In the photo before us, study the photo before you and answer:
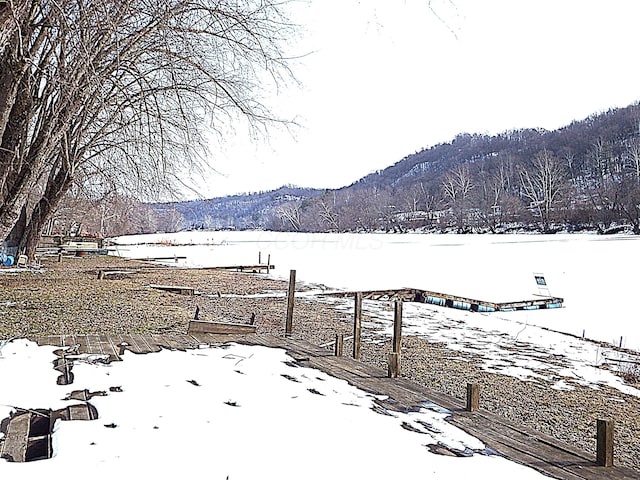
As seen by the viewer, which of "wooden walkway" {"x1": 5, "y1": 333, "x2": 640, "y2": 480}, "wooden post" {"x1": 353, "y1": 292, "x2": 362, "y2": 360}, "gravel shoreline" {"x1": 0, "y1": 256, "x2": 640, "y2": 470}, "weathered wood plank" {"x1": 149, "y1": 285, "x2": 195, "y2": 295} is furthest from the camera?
"weathered wood plank" {"x1": 149, "y1": 285, "x2": 195, "y2": 295}

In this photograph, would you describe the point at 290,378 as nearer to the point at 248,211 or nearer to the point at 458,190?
the point at 458,190

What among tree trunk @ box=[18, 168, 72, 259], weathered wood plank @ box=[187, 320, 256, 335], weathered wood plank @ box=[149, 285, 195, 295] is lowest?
weathered wood plank @ box=[149, 285, 195, 295]

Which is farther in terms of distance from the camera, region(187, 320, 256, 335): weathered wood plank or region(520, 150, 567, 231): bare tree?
region(520, 150, 567, 231): bare tree

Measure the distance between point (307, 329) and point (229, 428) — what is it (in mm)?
5880

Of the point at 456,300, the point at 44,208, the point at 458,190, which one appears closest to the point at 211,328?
the point at 456,300

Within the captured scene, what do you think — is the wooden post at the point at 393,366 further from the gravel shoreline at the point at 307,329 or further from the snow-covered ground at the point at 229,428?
the gravel shoreline at the point at 307,329

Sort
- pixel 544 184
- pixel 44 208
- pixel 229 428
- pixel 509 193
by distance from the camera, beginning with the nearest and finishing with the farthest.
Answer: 1. pixel 229 428
2. pixel 44 208
3. pixel 544 184
4. pixel 509 193

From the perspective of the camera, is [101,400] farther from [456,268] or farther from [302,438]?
[456,268]

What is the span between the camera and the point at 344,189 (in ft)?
373

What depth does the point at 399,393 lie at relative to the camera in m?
3.92

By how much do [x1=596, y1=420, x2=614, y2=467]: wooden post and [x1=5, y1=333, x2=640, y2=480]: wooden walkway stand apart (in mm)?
37

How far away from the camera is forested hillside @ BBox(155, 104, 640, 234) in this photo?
54.7 metres

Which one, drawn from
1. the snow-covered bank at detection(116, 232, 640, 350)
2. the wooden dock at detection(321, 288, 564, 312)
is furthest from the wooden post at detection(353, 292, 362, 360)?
the wooden dock at detection(321, 288, 564, 312)

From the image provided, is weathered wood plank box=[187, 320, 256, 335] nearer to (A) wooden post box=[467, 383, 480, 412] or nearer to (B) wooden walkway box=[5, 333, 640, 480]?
(B) wooden walkway box=[5, 333, 640, 480]
